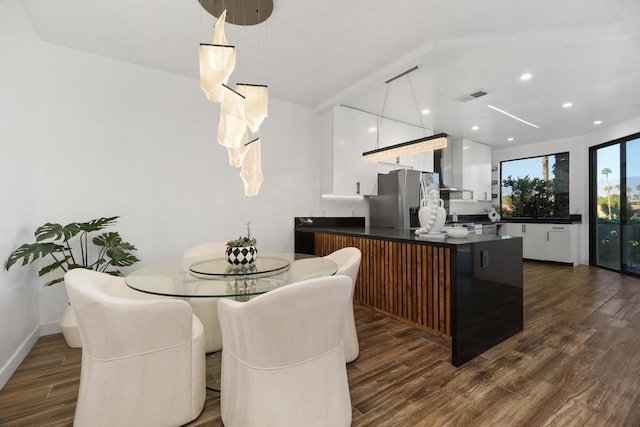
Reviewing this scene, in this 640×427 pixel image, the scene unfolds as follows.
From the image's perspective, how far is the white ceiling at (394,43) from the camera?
82.7 inches

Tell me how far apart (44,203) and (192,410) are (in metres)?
2.32

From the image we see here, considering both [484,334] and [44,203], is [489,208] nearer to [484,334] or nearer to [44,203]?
[484,334]

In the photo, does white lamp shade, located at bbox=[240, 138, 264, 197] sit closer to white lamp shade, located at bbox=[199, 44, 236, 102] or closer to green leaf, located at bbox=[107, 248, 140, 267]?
white lamp shade, located at bbox=[199, 44, 236, 102]

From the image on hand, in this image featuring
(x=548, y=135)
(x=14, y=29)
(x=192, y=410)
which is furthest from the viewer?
(x=548, y=135)

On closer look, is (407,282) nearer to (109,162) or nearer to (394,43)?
(394,43)

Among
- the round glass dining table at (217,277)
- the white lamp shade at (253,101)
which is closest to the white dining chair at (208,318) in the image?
the round glass dining table at (217,277)

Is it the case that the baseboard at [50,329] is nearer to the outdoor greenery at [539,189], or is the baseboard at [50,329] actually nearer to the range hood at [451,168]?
the range hood at [451,168]

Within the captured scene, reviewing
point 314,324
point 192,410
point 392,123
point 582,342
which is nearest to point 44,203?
point 192,410

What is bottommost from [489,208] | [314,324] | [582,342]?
[582,342]

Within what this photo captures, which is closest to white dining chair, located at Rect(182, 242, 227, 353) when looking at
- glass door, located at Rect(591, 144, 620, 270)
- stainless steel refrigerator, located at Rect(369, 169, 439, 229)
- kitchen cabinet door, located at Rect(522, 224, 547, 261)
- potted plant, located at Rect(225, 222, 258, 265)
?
potted plant, located at Rect(225, 222, 258, 265)

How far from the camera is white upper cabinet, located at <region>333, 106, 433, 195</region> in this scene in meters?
3.97

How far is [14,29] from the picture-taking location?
2.03 metres

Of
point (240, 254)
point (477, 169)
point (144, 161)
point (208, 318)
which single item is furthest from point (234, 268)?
point (477, 169)

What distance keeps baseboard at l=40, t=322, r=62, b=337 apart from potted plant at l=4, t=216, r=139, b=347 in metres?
0.37
